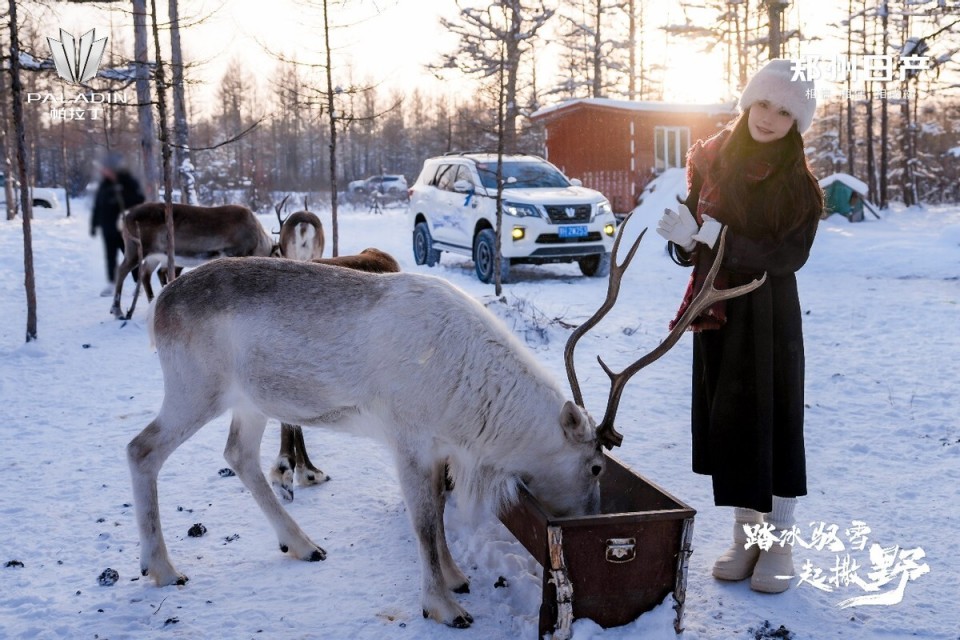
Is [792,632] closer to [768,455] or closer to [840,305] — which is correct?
[768,455]

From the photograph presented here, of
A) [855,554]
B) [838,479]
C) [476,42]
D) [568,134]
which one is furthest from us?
[568,134]

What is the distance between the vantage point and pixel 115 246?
2.55m

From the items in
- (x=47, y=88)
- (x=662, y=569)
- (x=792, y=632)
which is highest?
(x=47, y=88)

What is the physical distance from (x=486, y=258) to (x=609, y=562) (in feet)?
28.2

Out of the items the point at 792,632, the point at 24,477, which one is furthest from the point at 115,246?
the point at 792,632

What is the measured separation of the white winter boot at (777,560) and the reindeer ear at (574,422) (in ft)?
2.85

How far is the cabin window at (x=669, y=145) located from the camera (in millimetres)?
21062

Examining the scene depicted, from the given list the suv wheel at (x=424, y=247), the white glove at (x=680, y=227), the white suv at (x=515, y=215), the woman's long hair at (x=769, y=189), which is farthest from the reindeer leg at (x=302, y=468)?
the suv wheel at (x=424, y=247)

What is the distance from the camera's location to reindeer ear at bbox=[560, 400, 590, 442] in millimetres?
2855

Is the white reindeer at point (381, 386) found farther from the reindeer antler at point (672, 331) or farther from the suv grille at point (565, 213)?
the suv grille at point (565, 213)

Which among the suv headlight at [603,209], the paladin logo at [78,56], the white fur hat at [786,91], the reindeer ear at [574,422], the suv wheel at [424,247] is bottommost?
the reindeer ear at [574,422]

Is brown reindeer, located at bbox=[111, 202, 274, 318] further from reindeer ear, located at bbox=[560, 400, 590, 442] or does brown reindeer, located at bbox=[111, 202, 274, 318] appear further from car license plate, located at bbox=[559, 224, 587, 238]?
reindeer ear, located at bbox=[560, 400, 590, 442]

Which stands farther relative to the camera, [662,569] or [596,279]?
[596,279]

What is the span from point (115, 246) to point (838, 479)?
144 inches
